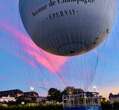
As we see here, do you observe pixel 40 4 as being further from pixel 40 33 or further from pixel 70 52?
pixel 70 52

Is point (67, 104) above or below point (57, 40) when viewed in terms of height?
below

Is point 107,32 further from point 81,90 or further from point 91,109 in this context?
point 91,109

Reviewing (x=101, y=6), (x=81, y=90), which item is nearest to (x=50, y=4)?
(x=101, y=6)

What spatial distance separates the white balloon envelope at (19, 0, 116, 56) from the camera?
24000 millimetres

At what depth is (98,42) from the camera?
1014 inches

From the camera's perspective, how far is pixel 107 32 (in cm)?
2588

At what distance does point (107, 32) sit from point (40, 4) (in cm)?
416

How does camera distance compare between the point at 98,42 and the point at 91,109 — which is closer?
the point at 91,109

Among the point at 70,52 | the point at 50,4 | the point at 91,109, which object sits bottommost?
the point at 91,109

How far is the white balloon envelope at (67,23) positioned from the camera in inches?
945

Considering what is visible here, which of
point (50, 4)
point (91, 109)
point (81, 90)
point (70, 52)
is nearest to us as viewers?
point (91, 109)

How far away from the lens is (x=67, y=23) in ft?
79.2

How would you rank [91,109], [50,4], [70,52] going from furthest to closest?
[70,52]
[50,4]
[91,109]

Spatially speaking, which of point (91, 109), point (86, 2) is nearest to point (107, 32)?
point (86, 2)
